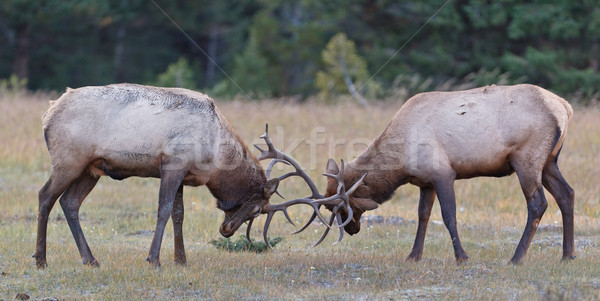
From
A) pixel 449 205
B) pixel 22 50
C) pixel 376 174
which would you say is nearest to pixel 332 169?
pixel 376 174

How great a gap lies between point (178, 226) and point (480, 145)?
132 inches

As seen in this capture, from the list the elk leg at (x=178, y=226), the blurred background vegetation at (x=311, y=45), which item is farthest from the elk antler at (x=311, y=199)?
the blurred background vegetation at (x=311, y=45)

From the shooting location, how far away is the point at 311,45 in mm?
30922

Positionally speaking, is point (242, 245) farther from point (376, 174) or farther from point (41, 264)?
point (41, 264)

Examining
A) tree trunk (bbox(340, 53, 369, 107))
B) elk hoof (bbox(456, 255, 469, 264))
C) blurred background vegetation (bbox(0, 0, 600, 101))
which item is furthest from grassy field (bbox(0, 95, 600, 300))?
blurred background vegetation (bbox(0, 0, 600, 101))

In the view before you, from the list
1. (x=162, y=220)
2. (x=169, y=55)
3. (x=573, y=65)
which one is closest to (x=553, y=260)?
(x=162, y=220)

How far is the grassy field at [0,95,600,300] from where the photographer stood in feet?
23.4

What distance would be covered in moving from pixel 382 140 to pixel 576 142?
838 centimetres

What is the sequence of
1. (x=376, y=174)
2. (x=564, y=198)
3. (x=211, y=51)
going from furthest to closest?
(x=211, y=51) < (x=376, y=174) < (x=564, y=198)

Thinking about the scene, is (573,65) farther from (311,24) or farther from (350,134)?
(350,134)

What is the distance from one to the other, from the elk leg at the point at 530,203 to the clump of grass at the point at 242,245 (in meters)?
2.79

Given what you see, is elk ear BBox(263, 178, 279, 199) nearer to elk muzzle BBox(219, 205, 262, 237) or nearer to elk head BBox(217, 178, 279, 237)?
elk head BBox(217, 178, 279, 237)

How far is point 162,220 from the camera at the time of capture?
7.93 meters

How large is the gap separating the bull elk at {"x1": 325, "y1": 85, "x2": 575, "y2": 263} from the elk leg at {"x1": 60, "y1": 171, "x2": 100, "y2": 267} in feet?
10.6
